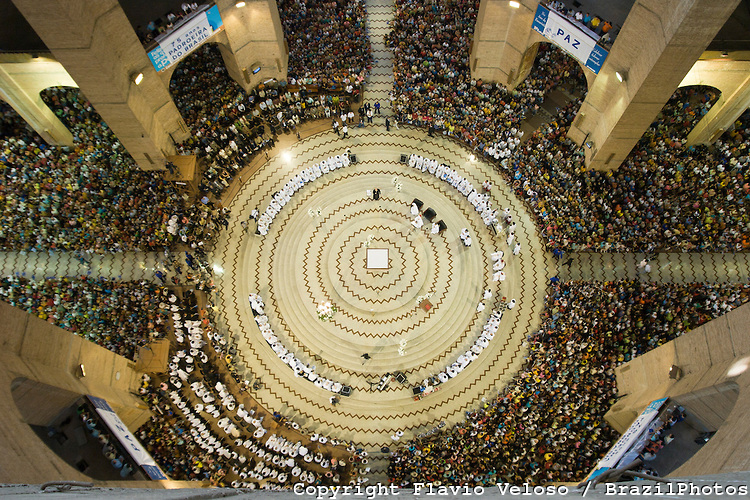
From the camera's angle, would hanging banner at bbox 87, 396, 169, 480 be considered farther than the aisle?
→ No

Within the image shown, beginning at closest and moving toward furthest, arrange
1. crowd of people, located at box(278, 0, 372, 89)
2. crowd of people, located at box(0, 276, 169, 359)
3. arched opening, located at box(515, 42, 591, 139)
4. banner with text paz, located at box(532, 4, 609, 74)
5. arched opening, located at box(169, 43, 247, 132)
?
crowd of people, located at box(0, 276, 169, 359)
banner with text paz, located at box(532, 4, 609, 74)
arched opening, located at box(169, 43, 247, 132)
arched opening, located at box(515, 42, 591, 139)
crowd of people, located at box(278, 0, 372, 89)

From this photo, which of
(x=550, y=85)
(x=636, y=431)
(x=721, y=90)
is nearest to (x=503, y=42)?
(x=550, y=85)

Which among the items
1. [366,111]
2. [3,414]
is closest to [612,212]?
[366,111]

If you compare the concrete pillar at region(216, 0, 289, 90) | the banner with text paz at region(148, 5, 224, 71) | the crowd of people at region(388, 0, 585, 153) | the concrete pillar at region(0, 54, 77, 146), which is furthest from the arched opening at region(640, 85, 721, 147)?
the concrete pillar at region(0, 54, 77, 146)

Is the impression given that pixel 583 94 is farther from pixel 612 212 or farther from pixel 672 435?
pixel 672 435

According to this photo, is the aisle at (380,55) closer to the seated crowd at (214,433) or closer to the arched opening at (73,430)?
the seated crowd at (214,433)

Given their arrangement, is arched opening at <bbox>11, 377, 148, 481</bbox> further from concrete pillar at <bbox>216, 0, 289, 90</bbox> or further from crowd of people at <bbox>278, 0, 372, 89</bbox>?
crowd of people at <bbox>278, 0, 372, 89</bbox>

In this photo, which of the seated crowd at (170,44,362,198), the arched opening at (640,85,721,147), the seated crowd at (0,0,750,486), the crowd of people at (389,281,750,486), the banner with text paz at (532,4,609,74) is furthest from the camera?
the seated crowd at (170,44,362,198)
